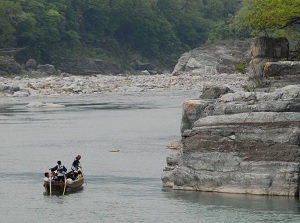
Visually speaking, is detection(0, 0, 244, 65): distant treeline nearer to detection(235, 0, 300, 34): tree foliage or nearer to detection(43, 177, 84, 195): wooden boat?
detection(235, 0, 300, 34): tree foliage

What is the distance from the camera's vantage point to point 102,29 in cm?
18138

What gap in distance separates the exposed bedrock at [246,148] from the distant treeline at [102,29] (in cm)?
10746

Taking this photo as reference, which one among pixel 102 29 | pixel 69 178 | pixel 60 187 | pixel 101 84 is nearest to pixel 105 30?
pixel 102 29

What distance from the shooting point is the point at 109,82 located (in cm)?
12631

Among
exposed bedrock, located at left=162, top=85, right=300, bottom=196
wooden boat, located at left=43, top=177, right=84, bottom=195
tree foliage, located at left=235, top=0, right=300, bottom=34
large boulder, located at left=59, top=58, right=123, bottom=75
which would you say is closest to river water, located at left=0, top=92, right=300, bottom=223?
wooden boat, located at left=43, top=177, right=84, bottom=195

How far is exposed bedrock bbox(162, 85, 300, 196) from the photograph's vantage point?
42625mm

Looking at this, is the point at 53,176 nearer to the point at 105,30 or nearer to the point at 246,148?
the point at 246,148

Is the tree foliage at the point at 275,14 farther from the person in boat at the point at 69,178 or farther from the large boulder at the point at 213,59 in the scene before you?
the large boulder at the point at 213,59

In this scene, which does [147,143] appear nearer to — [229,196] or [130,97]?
[229,196]

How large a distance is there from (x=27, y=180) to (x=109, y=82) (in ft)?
251

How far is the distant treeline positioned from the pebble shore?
2234 centimetres

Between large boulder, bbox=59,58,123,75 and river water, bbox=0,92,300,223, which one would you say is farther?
large boulder, bbox=59,58,123,75

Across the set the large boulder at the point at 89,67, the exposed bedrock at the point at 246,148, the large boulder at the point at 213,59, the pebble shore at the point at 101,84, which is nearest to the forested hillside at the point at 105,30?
the large boulder at the point at 89,67

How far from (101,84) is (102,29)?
6051 cm
